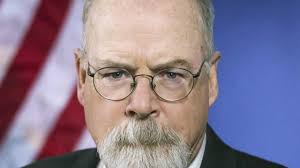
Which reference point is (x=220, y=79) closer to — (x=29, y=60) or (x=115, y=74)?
(x=29, y=60)

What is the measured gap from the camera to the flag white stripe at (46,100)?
8.23 feet

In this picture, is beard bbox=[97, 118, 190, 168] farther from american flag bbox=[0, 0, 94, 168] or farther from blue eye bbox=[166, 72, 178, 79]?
american flag bbox=[0, 0, 94, 168]

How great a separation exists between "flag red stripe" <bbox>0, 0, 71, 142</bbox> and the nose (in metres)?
1.09

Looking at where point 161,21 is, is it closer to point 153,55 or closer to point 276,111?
point 153,55

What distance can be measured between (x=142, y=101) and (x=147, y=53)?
127mm

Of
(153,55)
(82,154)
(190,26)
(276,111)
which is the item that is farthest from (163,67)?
(276,111)

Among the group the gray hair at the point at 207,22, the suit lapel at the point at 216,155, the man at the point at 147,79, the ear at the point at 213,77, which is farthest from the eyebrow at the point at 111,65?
the suit lapel at the point at 216,155

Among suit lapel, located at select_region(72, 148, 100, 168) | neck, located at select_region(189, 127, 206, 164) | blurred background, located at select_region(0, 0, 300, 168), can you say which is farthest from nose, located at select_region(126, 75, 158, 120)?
blurred background, located at select_region(0, 0, 300, 168)

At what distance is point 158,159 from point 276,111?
1017 mm

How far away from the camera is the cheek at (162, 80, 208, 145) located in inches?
60.3

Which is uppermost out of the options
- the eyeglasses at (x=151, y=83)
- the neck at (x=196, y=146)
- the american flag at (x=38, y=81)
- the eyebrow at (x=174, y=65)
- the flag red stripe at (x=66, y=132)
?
Result: the eyebrow at (x=174, y=65)

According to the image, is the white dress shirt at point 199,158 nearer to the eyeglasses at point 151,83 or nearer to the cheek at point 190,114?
the cheek at point 190,114

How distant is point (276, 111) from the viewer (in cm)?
243

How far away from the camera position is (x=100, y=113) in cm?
158
